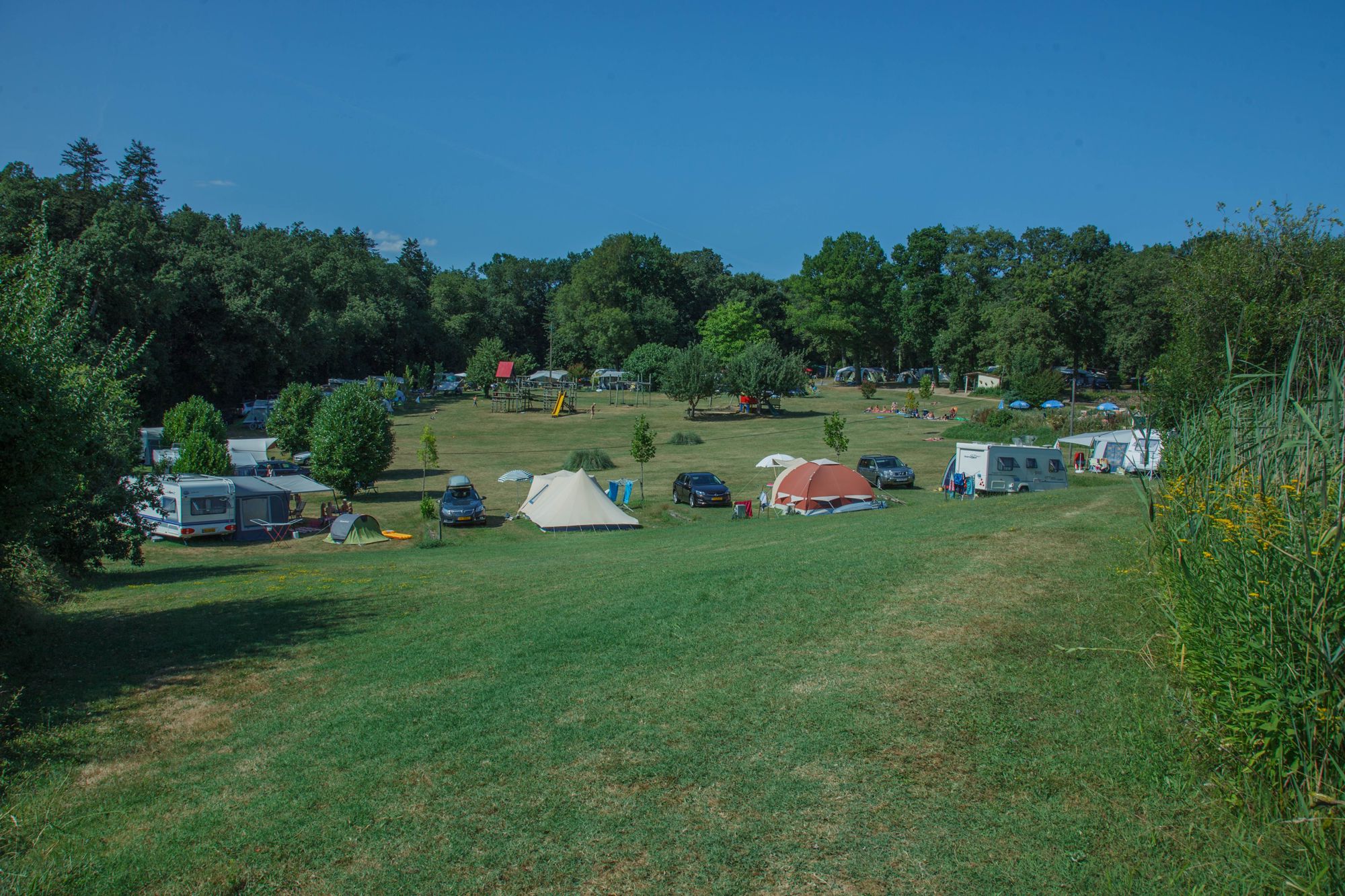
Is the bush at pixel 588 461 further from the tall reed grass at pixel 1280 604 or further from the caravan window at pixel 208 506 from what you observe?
the tall reed grass at pixel 1280 604

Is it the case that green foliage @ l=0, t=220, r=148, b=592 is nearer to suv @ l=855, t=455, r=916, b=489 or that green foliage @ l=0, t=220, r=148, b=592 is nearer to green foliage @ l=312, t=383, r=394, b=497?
green foliage @ l=312, t=383, r=394, b=497

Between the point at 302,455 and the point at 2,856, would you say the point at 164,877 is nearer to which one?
the point at 2,856

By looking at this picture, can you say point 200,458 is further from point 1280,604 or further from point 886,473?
point 1280,604

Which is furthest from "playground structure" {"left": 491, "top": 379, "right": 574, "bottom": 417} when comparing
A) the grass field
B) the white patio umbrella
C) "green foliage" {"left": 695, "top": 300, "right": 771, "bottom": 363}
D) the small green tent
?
the grass field

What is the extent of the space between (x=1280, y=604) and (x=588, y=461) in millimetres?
36522

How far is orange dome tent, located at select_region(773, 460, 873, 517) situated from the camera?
2509cm

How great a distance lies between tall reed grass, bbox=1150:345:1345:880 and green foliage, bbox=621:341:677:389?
Result: 240ft

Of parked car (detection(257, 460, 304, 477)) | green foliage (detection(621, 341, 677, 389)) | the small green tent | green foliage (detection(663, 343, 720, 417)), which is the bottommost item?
the small green tent

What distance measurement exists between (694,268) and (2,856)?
340 feet

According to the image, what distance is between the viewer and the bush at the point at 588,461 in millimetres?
39406

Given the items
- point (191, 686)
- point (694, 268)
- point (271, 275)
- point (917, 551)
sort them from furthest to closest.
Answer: point (694, 268)
point (271, 275)
point (917, 551)
point (191, 686)

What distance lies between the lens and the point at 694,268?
10519 centimetres

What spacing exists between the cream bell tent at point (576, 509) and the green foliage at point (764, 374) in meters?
36.4

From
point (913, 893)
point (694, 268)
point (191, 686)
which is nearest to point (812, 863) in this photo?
point (913, 893)
